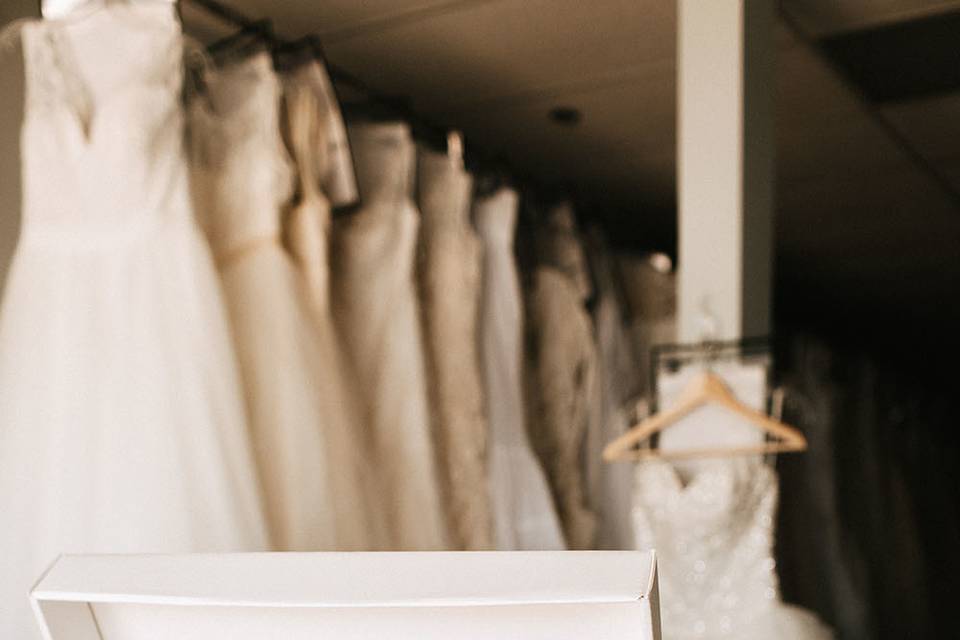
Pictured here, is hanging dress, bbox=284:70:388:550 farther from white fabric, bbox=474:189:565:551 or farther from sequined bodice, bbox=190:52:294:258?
white fabric, bbox=474:189:565:551

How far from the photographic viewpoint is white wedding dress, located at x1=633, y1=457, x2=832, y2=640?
5.74ft

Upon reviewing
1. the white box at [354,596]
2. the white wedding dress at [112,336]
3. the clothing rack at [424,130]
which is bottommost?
the white box at [354,596]

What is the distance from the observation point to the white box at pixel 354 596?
0.70 m

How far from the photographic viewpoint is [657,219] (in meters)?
3.78

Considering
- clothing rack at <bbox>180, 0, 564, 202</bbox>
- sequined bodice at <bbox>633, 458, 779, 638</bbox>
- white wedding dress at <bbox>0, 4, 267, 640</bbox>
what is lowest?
sequined bodice at <bbox>633, 458, 779, 638</bbox>

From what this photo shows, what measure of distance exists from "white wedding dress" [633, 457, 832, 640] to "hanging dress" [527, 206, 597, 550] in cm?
85

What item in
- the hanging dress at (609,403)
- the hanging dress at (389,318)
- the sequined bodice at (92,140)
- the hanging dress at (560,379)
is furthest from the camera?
the hanging dress at (609,403)

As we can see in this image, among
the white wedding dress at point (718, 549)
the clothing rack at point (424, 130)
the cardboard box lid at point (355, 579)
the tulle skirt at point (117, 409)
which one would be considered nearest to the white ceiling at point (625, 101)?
the clothing rack at point (424, 130)

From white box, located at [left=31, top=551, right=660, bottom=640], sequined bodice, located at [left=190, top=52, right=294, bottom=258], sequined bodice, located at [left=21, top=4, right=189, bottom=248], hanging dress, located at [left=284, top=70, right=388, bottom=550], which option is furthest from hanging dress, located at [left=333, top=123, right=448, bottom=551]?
white box, located at [left=31, top=551, right=660, bottom=640]

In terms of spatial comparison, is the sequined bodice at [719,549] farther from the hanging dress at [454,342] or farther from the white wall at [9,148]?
the white wall at [9,148]

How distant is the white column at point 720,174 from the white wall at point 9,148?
4.03ft

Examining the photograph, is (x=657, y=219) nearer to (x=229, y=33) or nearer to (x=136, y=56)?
(x=229, y=33)

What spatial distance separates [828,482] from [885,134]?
4.77 ft

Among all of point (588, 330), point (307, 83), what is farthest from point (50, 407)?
point (588, 330)
